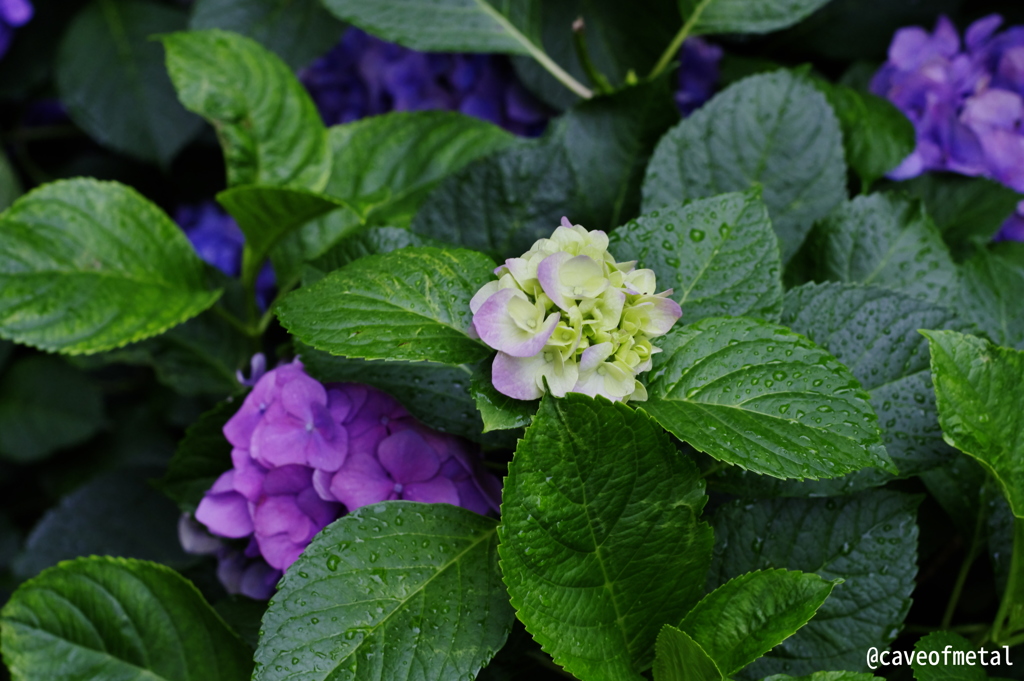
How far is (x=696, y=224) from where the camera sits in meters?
0.56

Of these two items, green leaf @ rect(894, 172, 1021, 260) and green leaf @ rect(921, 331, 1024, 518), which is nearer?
green leaf @ rect(921, 331, 1024, 518)

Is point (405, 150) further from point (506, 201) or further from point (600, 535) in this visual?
point (600, 535)

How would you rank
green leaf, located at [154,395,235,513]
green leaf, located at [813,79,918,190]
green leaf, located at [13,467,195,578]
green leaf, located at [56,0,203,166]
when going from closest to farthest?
green leaf, located at [154,395,235,513] < green leaf, located at [813,79,918,190] < green leaf, located at [13,467,195,578] < green leaf, located at [56,0,203,166]

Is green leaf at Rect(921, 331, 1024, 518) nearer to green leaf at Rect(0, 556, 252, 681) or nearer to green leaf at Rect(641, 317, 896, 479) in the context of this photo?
green leaf at Rect(641, 317, 896, 479)

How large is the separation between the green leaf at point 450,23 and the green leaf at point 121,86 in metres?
0.39

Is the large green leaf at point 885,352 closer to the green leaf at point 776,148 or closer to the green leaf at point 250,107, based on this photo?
the green leaf at point 776,148

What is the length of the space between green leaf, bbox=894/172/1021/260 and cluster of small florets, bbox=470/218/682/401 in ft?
1.42

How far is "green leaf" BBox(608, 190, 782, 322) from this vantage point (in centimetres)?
55

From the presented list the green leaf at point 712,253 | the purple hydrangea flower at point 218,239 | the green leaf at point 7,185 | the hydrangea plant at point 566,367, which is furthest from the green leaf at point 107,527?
the green leaf at point 712,253

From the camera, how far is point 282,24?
3.31 ft

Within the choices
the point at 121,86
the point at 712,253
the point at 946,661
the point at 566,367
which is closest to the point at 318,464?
the point at 566,367

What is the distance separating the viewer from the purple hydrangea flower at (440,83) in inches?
40.7

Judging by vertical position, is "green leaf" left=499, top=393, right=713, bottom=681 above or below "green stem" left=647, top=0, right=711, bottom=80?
below

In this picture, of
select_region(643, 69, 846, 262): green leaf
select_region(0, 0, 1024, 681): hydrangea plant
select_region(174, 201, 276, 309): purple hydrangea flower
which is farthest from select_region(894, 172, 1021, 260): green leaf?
select_region(174, 201, 276, 309): purple hydrangea flower
